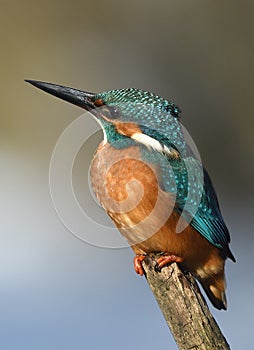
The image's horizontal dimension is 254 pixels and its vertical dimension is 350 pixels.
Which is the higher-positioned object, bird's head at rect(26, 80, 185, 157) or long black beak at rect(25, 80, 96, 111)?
long black beak at rect(25, 80, 96, 111)

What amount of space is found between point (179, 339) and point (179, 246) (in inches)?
19.4

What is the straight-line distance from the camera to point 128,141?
9.86 feet

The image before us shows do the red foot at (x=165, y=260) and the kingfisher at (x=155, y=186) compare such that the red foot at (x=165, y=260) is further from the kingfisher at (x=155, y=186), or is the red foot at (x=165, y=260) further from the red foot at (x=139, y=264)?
the red foot at (x=139, y=264)

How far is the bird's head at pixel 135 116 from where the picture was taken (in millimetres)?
3031

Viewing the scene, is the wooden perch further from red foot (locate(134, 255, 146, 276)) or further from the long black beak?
the long black beak

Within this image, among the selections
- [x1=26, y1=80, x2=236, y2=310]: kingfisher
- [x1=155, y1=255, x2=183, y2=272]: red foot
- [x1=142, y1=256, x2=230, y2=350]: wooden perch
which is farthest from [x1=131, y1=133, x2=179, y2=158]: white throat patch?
[x1=142, y1=256, x2=230, y2=350]: wooden perch

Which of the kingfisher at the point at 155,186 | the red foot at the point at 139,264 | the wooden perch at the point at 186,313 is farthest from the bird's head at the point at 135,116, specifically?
the wooden perch at the point at 186,313

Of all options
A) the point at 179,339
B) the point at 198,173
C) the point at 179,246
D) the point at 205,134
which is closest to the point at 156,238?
the point at 179,246

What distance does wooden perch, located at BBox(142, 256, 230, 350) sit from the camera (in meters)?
2.43

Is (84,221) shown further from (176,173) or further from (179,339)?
(179,339)

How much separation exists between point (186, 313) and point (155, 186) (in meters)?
0.54

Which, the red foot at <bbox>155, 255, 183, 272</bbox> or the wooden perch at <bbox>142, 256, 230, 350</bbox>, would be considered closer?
the wooden perch at <bbox>142, 256, 230, 350</bbox>

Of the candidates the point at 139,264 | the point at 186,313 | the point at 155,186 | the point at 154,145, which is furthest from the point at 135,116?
the point at 186,313

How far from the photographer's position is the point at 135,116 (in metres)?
3.05
